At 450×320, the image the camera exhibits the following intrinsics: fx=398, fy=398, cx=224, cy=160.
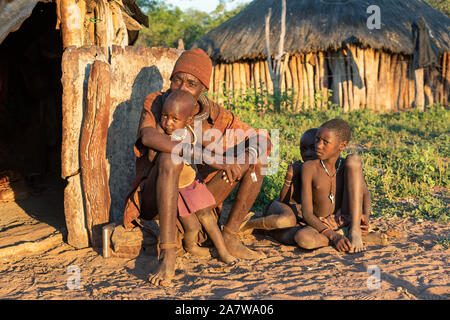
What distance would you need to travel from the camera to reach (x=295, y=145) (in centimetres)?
643

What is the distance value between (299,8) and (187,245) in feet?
33.0

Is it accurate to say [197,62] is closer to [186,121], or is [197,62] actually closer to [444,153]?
[186,121]

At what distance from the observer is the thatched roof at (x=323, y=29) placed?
397 inches

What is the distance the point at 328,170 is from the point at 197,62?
4.45 feet

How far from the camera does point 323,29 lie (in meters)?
10.3

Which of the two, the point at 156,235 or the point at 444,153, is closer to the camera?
the point at 156,235

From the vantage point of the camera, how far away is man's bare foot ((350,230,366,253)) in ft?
9.65

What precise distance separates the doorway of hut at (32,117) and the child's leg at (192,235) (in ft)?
6.45

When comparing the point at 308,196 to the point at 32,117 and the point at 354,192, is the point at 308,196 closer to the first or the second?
the point at 354,192

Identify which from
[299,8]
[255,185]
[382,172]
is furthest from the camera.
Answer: [299,8]

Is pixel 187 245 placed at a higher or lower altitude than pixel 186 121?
lower
